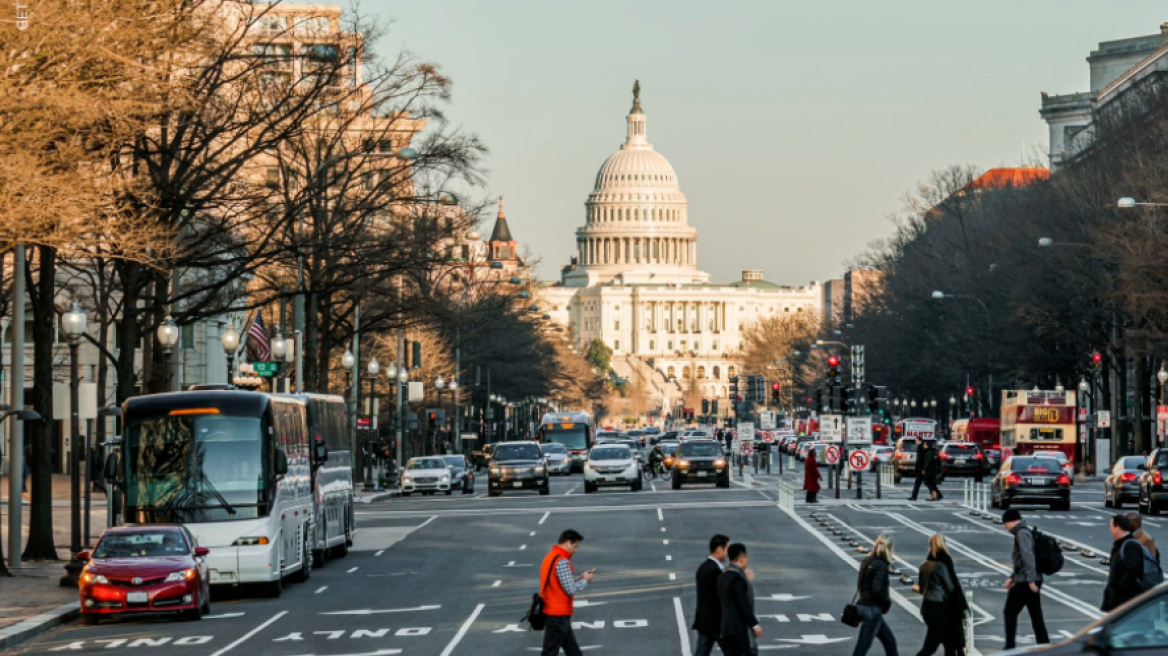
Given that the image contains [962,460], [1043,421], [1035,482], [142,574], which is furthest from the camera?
[1043,421]

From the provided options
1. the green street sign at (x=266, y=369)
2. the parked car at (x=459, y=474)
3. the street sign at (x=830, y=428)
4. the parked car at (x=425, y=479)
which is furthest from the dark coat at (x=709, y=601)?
the parked car at (x=459, y=474)

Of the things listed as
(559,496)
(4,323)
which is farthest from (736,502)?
(4,323)

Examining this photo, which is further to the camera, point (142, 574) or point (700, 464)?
point (700, 464)

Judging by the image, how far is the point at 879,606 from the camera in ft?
56.9

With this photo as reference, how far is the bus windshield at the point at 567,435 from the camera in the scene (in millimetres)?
89625

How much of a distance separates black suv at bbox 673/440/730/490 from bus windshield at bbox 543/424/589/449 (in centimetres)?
2610

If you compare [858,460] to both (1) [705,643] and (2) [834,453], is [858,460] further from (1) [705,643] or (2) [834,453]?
(1) [705,643]

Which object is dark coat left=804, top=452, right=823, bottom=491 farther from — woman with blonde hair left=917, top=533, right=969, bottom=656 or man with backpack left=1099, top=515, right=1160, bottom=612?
woman with blonde hair left=917, top=533, right=969, bottom=656

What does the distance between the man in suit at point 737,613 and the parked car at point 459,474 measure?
157ft

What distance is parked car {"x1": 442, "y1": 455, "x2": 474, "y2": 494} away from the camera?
6462 centimetres

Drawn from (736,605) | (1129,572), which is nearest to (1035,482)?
(1129,572)

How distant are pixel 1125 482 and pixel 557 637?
109 feet

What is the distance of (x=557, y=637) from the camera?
678 inches

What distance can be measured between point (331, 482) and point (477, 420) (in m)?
82.8
